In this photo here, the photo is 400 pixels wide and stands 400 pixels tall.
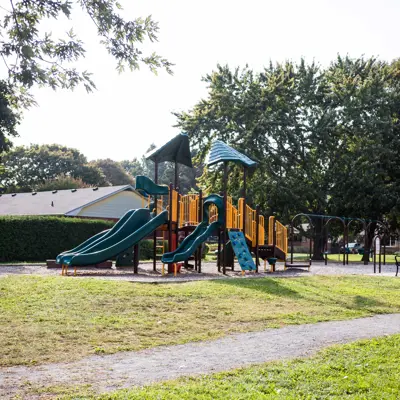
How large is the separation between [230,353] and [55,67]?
411cm

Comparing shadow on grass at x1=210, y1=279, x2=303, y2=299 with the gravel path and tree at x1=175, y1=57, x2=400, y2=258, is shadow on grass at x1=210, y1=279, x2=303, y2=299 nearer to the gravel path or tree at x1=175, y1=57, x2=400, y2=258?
the gravel path

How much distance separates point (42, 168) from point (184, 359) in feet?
205

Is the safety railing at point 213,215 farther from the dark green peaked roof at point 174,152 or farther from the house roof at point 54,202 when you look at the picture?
the house roof at point 54,202

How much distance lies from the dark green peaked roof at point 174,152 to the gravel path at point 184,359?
516 inches

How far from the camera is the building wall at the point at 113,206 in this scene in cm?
3772

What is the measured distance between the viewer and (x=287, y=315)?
1029 centimetres

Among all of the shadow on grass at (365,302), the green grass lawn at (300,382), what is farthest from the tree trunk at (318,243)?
the green grass lawn at (300,382)

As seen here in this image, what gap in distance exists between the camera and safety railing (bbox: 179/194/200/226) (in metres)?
20.3

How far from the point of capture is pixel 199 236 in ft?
59.8

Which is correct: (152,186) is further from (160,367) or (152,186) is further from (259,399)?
(259,399)

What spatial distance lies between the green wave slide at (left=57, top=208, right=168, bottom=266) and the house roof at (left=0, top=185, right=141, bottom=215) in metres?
16.6

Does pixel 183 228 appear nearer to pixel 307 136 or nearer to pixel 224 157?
pixel 224 157

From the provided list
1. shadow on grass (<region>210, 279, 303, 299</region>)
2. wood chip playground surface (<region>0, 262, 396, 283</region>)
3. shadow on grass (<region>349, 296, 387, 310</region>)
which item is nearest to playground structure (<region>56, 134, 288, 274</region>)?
wood chip playground surface (<region>0, 262, 396, 283</region>)

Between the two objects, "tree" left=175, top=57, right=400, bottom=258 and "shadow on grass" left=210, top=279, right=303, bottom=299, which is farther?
"tree" left=175, top=57, right=400, bottom=258
